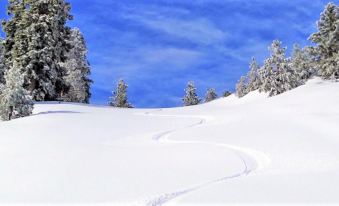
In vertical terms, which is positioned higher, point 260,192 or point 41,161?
point 41,161

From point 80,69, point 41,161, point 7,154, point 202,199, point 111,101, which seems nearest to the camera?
point 202,199

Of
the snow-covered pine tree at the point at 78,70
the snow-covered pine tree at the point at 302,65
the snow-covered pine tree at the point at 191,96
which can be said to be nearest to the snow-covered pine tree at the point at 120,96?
the snow-covered pine tree at the point at 191,96

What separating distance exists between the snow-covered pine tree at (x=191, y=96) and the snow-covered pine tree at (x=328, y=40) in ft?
169

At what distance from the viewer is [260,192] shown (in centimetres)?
928

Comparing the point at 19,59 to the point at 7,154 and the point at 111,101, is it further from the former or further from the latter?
the point at 111,101

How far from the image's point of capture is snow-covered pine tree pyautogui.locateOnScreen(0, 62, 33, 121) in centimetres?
2722

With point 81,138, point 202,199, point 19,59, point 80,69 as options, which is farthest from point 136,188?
point 80,69

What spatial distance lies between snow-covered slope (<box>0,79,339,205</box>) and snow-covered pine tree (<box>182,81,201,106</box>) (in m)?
79.3

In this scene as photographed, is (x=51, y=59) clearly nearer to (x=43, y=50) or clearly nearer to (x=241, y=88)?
(x=43, y=50)

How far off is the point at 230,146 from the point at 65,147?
5.51 m

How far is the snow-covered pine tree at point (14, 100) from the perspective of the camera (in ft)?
89.3

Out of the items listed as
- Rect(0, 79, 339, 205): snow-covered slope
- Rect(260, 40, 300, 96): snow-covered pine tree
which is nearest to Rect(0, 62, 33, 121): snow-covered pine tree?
Rect(0, 79, 339, 205): snow-covered slope

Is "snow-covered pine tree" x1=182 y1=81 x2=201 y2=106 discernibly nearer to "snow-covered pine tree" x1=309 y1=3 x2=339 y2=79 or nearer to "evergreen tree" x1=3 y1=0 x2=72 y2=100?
"snow-covered pine tree" x1=309 y1=3 x2=339 y2=79

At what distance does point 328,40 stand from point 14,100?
34.5 metres
